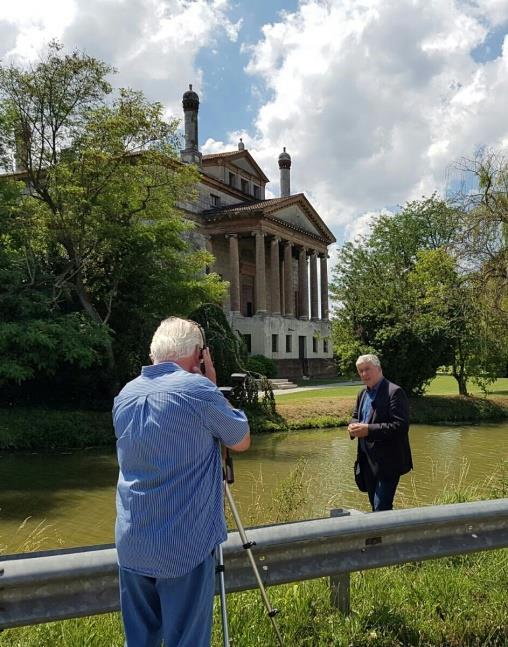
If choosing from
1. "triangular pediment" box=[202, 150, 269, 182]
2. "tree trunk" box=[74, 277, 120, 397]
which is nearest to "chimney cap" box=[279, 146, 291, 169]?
"triangular pediment" box=[202, 150, 269, 182]

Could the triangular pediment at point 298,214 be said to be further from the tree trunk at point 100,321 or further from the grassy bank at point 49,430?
the grassy bank at point 49,430

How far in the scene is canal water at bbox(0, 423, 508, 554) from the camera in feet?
32.1

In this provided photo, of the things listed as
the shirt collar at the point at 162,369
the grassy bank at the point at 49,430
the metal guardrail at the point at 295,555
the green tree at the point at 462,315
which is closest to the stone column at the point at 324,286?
the green tree at the point at 462,315

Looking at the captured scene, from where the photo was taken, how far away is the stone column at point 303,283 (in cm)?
5400

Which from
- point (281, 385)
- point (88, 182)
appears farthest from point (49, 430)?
point (281, 385)

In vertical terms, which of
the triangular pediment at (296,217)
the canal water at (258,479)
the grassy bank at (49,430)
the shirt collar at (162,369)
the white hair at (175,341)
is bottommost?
the canal water at (258,479)

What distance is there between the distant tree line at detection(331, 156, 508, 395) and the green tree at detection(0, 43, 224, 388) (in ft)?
30.8

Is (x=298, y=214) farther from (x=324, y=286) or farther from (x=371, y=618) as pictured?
(x=371, y=618)

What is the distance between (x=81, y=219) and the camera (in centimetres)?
2002

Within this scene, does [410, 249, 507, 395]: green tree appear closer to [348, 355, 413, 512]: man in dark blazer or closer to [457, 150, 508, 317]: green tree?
[457, 150, 508, 317]: green tree

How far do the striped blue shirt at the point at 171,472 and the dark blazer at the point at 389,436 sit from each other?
10.8 feet

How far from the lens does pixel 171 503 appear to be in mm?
2633

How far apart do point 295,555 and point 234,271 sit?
4335 cm

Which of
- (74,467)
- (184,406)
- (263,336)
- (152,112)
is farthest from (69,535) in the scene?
(263,336)
